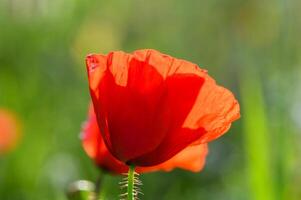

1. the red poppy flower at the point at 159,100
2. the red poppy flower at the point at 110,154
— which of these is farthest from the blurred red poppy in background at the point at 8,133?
the red poppy flower at the point at 159,100

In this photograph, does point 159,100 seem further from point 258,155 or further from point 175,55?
point 175,55

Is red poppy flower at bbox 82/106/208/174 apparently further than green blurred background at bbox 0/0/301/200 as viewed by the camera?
No

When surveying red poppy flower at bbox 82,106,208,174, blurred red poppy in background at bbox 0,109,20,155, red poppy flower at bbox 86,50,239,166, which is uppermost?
blurred red poppy in background at bbox 0,109,20,155

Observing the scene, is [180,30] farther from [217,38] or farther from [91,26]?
[91,26]

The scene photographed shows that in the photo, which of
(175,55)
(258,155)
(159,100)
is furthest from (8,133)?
(159,100)

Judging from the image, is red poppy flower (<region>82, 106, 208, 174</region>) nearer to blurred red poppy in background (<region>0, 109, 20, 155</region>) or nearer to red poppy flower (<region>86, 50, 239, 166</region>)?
red poppy flower (<region>86, 50, 239, 166</region>)

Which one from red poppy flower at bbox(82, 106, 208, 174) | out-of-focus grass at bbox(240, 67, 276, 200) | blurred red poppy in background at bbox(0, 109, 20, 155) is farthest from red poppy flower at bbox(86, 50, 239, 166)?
blurred red poppy in background at bbox(0, 109, 20, 155)
